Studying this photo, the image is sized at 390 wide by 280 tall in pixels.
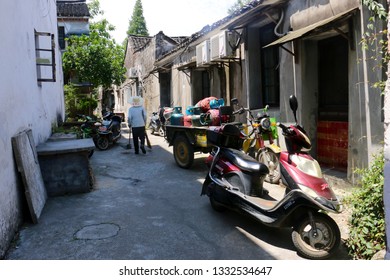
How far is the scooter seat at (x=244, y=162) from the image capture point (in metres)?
4.13

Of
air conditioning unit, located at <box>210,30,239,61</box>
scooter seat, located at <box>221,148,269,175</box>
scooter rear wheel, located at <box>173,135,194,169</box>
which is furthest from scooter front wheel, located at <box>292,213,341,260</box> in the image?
air conditioning unit, located at <box>210,30,239,61</box>

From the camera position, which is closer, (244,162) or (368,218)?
(368,218)

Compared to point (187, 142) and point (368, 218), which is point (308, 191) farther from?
point (187, 142)

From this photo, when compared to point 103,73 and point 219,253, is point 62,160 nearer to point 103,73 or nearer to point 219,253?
point 219,253

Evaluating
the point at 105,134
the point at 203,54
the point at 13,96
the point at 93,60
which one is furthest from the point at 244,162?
the point at 93,60

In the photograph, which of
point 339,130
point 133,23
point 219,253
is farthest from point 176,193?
point 133,23

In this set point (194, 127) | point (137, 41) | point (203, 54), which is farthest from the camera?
point (137, 41)

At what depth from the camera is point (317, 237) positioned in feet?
10.8

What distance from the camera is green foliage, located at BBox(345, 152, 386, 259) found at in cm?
308

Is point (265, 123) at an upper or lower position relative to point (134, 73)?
lower

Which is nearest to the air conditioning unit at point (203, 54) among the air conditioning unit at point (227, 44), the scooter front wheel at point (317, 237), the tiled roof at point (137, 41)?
the air conditioning unit at point (227, 44)

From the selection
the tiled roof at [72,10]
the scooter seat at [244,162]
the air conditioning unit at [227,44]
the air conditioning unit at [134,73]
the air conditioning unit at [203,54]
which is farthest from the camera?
the tiled roof at [72,10]

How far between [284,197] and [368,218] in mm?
790

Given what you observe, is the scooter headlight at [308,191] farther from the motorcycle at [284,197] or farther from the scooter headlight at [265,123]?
the scooter headlight at [265,123]
